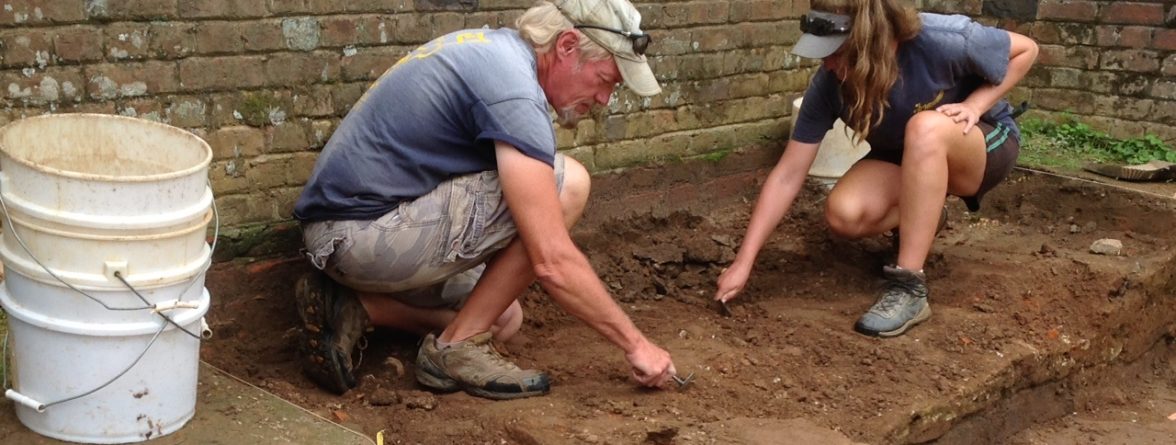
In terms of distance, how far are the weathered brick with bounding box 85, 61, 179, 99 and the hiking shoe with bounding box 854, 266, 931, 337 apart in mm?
2221

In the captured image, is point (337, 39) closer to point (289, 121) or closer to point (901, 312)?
point (289, 121)

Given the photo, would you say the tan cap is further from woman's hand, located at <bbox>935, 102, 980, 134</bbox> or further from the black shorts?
the black shorts

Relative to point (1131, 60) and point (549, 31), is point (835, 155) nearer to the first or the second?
point (1131, 60)

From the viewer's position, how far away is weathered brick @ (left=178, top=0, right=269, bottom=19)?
3.40m

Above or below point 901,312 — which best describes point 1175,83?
above

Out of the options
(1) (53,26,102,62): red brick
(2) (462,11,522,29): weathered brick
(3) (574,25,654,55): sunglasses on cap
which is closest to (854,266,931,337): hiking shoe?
(3) (574,25,654,55): sunglasses on cap

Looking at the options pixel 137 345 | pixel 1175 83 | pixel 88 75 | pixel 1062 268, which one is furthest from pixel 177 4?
pixel 1175 83

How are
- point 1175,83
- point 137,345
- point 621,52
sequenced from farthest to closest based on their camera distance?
point 1175,83 < point 621,52 < point 137,345

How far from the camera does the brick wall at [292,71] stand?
3.25 meters

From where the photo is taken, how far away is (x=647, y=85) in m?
3.23

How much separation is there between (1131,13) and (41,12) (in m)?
4.99

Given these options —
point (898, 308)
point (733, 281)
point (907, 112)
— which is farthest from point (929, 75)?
point (733, 281)

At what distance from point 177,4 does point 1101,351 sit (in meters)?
3.20

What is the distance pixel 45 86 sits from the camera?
10.5 ft
